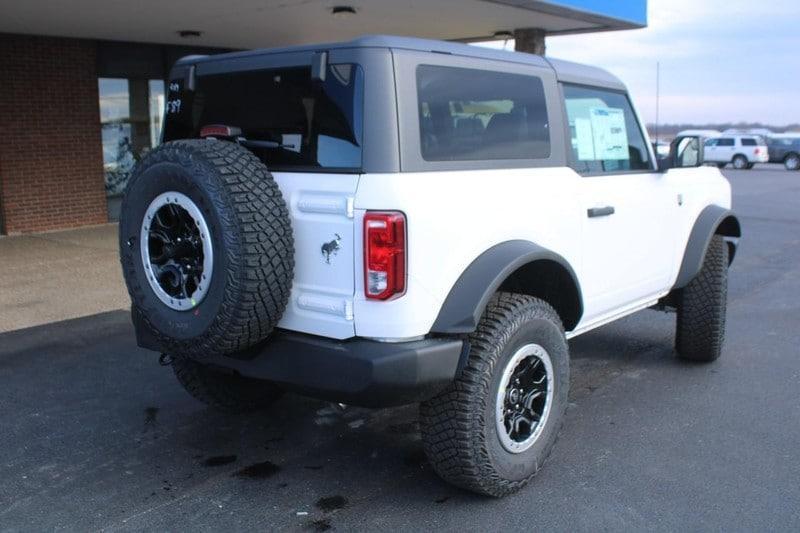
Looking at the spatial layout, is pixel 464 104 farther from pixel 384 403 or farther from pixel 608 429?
pixel 608 429

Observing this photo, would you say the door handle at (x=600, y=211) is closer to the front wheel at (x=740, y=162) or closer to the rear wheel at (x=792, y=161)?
the front wheel at (x=740, y=162)

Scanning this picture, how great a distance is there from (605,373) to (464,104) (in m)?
2.72

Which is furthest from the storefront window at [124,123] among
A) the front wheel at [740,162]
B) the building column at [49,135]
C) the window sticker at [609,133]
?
the front wheel at [740,162]

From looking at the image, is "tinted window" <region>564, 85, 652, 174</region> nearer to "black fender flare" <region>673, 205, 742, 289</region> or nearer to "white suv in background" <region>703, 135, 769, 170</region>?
"black fender flare" <region>673, 205, 742, 289</region>

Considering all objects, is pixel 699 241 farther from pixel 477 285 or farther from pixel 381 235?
pixel 381 235

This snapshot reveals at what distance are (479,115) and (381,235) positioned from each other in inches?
37.7

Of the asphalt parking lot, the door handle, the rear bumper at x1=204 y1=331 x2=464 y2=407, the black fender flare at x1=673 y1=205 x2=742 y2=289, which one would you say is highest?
the door handle

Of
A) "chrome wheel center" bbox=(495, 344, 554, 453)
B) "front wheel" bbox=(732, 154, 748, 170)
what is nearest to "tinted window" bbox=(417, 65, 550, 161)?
"chrome wheel center" bbox=(495, 344, 554, 453)

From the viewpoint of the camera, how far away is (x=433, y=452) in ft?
11.6

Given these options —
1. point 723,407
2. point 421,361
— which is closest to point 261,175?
point 421,361

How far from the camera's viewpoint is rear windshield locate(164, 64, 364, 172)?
336cm

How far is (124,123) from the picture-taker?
1316 centimetres

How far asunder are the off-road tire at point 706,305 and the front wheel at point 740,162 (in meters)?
34.6

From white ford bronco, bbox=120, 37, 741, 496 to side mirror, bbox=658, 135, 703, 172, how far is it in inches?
45.0
